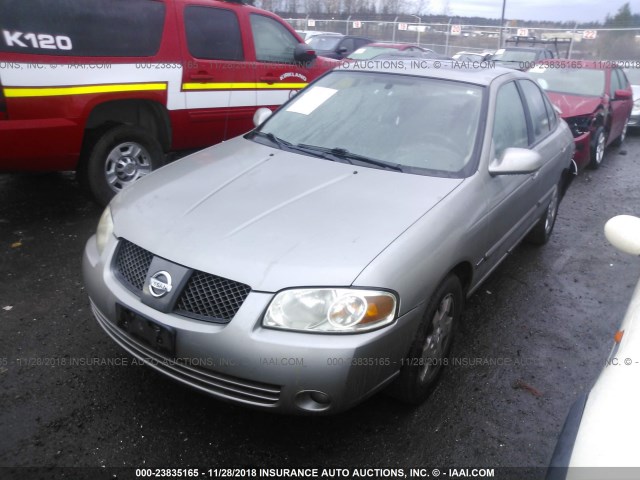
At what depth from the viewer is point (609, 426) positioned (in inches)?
58.8

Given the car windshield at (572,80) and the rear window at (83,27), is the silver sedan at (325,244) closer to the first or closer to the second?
the rear window at (83,27)

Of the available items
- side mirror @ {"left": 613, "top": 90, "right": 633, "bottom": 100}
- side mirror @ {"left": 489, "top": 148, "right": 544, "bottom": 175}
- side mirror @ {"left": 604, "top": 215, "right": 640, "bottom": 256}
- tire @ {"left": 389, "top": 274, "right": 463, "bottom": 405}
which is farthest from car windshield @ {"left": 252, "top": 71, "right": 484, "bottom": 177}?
side mirror @ {"left": 613, "top": 90, "right": 633, "bottom": 100}

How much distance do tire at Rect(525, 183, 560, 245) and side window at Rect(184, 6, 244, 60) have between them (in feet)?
11.5

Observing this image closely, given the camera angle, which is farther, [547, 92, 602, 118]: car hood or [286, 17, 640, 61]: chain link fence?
[286, 17, 640, 61]: chain link fence

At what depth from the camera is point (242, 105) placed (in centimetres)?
587

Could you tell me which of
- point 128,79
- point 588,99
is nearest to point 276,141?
point 128,79

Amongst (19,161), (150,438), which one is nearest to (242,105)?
(19,161)

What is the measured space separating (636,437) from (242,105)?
5.18 metres

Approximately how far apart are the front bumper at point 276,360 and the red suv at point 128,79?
2.64 meters

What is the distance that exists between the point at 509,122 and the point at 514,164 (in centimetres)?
70

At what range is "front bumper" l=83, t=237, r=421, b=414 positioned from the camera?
2.08 meters

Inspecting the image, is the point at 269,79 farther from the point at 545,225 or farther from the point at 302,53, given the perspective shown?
the point at 545,225

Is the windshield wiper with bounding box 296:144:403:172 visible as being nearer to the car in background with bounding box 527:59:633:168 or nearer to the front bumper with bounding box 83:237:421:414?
the front bumper with bounding box 83:237:421:414

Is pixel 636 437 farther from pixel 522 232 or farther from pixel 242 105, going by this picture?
pixel 242 105
